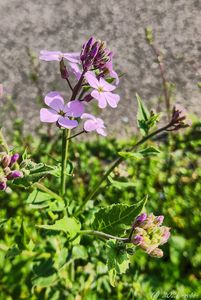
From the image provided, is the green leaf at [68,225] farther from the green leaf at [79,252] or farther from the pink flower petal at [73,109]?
the pink flower petal at [73,109]

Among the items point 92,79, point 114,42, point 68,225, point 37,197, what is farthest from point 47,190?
point 114,42

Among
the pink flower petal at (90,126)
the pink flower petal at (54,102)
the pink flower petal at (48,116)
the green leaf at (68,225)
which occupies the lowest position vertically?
the green leaf at (68,225)

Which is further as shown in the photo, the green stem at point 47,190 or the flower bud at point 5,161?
the green stem at point 47,190

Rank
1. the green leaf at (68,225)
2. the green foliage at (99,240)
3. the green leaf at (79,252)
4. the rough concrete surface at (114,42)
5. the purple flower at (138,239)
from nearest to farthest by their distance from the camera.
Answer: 1. the purple flower at (138,239)
2. the green leaf at (68,225)
3. the green leaf at (79,252)
4. the green foliage at (99,240)
5. the rough concrete surface at (114,42)

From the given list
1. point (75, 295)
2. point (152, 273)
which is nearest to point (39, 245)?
point (75, 295)

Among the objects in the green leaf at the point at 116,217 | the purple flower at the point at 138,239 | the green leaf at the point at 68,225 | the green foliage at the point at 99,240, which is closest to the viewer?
the purple flower at the point at 138,239

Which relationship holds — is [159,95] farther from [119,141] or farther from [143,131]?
[143,131]

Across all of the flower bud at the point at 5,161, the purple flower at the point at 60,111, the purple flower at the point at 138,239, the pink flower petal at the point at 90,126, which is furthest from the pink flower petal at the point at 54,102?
the purple flower at the point at 138,239

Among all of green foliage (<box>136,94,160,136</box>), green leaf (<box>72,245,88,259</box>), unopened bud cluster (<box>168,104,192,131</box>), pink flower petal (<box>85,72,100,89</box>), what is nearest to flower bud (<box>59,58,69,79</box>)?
pink flower petal (<box>85,72,100,89</box>)
